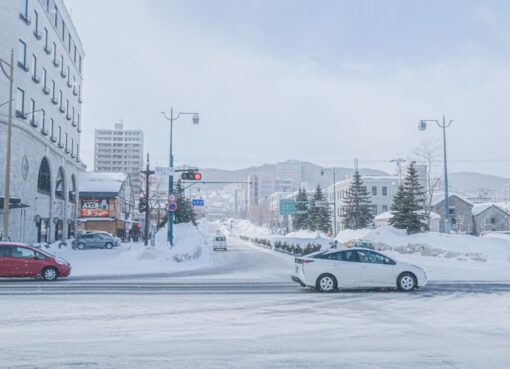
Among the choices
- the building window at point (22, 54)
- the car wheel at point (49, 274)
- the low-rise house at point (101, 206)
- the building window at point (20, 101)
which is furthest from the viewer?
the low-rise house at point (101, 206)

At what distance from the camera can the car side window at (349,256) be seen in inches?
687

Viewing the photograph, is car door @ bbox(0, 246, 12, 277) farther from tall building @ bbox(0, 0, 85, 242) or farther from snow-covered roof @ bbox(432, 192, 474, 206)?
snow-covered roof @ bbox(432, 192, 474, 206)

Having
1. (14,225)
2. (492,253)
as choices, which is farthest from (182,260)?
(492,253)

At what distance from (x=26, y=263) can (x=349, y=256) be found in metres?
13.1

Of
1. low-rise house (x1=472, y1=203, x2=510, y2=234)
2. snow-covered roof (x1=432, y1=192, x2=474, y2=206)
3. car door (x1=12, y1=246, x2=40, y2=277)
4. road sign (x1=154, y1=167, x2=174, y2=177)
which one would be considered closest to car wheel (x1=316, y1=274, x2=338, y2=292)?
car door (x1=12, y1=246, x2=40, y2=277)

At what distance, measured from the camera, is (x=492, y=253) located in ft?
106

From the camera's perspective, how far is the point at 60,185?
171 feet

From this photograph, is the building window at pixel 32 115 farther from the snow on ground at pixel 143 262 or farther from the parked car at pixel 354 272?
the parked car at pixel 354 272

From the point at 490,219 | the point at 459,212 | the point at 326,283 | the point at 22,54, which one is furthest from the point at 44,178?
the point at 490,219

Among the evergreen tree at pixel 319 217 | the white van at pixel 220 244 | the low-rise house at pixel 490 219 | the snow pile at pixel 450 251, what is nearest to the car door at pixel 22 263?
the snow pile at pixel 450 251

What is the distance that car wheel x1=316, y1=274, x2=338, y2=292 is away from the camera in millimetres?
17125

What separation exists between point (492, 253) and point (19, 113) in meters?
33.3

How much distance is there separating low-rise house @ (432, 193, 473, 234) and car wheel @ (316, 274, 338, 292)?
80.3 meters

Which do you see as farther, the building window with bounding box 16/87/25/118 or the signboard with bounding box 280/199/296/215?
the signboard with bounding box 280/199/296/215
